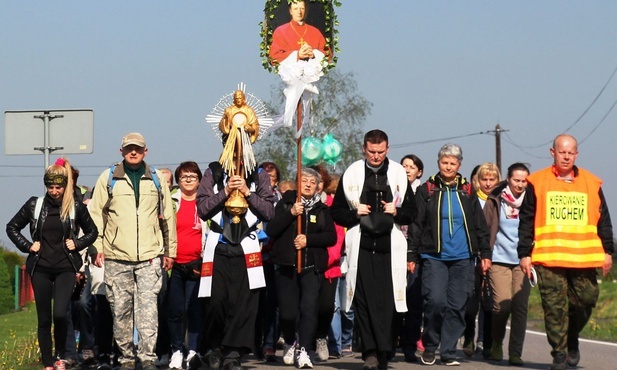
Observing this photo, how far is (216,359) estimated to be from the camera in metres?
12.4

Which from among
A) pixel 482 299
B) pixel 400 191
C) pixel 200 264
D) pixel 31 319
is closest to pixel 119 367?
pixel 200 264

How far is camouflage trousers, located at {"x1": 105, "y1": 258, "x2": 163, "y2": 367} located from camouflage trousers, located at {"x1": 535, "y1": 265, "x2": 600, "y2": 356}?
3.64 metres

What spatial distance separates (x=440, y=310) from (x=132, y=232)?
3279mm

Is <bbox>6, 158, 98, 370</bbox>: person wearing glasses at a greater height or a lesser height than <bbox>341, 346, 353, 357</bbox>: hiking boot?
greater

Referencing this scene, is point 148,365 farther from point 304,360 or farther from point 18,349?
point 18,349

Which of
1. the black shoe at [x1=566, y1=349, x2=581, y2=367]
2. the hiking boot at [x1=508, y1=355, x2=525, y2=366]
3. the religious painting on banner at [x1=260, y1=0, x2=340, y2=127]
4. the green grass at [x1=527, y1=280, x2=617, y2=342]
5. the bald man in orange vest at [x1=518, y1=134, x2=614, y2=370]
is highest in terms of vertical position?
the religious painting on banner at [x1=260, y1=0, x2=340, y2=127]

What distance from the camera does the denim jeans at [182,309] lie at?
13.1 metres

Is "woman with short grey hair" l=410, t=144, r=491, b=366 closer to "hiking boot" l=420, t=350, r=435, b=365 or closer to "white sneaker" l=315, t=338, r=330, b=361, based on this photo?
"hiking boot" l=420, t=350, r=435, b=365

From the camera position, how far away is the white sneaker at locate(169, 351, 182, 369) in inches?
510

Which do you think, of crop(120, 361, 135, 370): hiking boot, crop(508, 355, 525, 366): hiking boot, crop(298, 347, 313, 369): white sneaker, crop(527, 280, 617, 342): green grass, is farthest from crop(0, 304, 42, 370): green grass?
crop(527, 280, 617, 342): green grass

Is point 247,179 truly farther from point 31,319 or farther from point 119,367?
point 31,319

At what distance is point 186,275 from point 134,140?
1.62 metres

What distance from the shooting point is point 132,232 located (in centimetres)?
1230

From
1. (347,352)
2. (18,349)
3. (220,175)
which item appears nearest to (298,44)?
(220,175)
